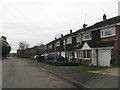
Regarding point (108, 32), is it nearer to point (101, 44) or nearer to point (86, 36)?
point (101, 44)

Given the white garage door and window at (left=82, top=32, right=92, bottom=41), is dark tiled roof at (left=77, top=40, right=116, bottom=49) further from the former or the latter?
window at (left=82, top=32, right=92, bottom=41)

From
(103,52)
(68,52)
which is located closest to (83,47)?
(103,52)

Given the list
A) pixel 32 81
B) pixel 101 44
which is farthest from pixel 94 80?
pixel 101 44

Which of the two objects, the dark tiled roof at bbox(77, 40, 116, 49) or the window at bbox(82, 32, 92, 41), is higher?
the window at bbox(82, 32, 92, 41)

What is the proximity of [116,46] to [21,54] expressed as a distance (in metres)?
90.0

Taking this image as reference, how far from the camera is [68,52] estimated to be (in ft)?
155

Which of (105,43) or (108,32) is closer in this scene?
(105,43)

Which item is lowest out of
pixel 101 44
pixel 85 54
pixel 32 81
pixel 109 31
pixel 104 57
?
pixel 32 81

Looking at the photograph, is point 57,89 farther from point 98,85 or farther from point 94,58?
point 94,58

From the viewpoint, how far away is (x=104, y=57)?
94.7ft

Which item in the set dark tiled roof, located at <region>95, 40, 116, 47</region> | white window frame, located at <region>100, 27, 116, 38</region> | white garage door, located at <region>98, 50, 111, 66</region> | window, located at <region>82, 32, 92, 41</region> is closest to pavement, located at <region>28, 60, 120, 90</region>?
dark tiled roof, located at <region>95, 40, 116, 47</region>

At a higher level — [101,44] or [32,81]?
[101,44]

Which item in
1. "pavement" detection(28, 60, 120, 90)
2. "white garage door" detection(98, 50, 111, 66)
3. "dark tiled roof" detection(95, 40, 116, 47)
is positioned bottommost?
"pavement" detection(28, 60, 120, 90)

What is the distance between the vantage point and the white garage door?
27812 mm
